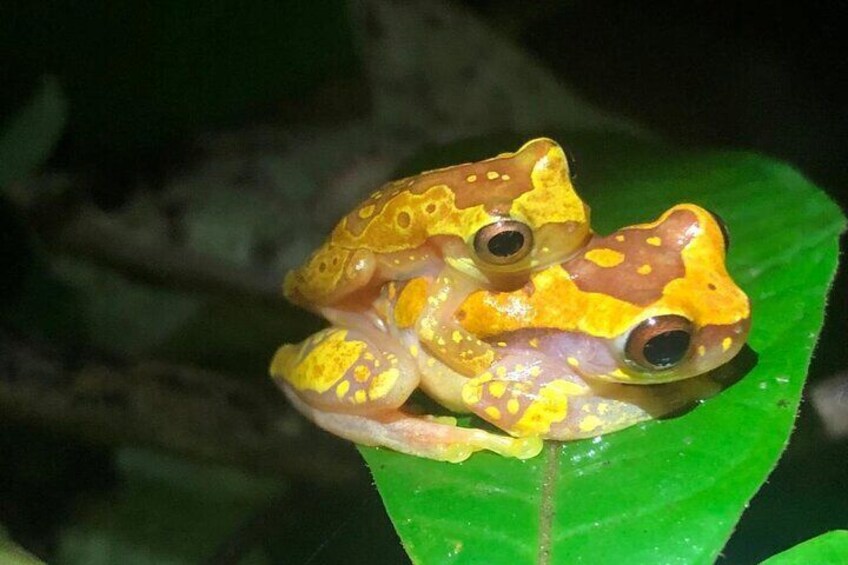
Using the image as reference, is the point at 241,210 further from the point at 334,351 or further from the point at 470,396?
the point at 470,396

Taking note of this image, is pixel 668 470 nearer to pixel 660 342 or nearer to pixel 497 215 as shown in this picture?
pixel 660 342

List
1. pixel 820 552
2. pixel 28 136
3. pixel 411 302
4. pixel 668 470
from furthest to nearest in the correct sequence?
pixel 28 136 < pixel 411 302 < pixel 668 470 < pixel 820 552

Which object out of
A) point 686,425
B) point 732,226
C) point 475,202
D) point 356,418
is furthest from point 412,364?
point 732,226

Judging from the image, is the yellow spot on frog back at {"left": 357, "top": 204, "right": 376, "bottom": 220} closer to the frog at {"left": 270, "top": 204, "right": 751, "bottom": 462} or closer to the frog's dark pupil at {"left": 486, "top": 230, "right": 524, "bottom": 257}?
the frog at {"left": 270, "top": 204, "right": 751, "bottom": 462}

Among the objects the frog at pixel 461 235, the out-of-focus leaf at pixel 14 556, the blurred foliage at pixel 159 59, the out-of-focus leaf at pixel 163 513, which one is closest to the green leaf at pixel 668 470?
the frog at pixel 461 235

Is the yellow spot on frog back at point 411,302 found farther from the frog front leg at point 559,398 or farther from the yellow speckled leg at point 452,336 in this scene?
the frog front leg at point 559,398

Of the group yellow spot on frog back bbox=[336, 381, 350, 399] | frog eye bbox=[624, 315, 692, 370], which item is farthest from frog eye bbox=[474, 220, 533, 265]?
yellow spot on frog back bbox=[336, 381, 350, 399]

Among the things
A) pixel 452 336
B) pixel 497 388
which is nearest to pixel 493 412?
pixel 497 388
